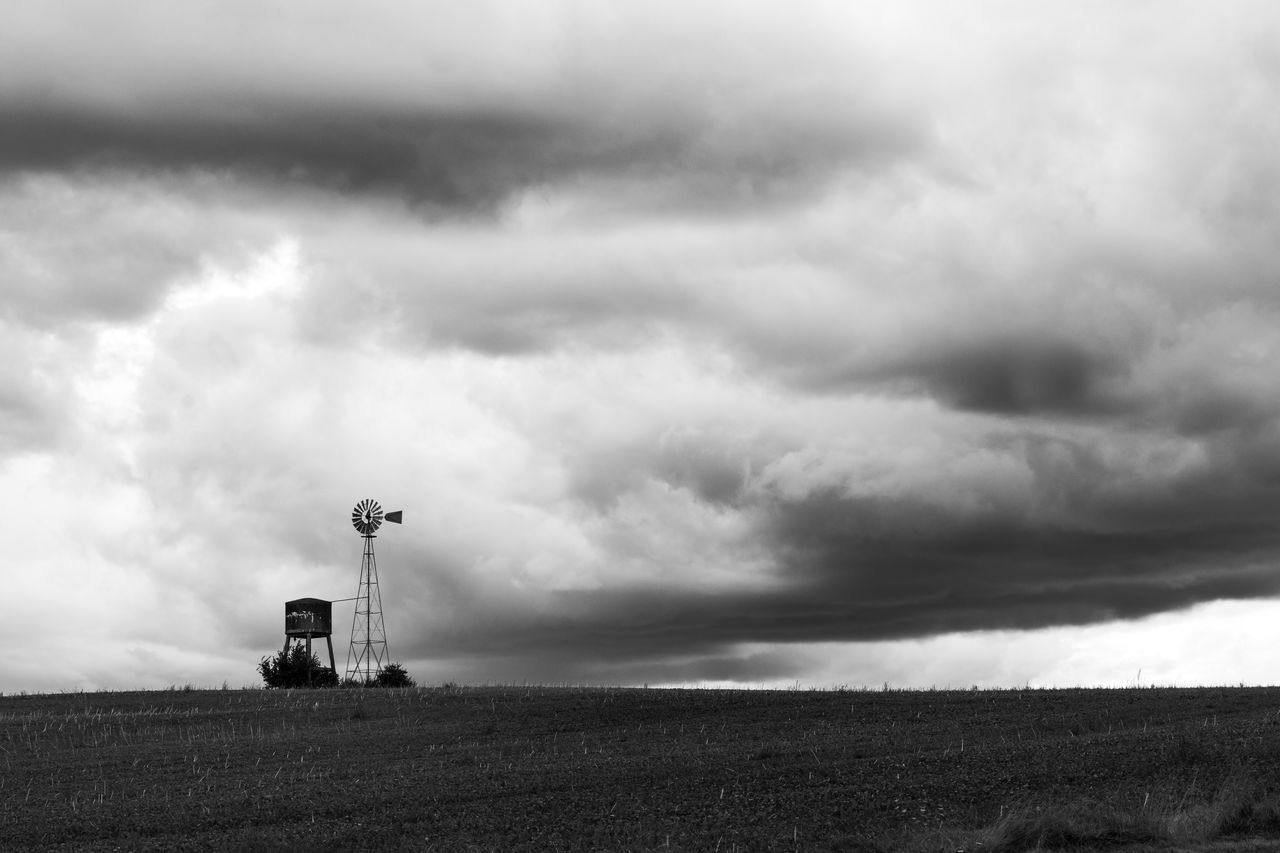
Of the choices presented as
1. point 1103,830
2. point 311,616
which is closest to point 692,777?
point 1103,830

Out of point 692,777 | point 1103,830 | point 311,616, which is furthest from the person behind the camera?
point 311,616

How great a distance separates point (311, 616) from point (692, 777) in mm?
81249

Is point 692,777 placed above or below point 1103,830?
above

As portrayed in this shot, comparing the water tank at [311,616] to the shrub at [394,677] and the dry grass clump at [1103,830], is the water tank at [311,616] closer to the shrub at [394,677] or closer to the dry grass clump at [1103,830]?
the shrub at [394,677]

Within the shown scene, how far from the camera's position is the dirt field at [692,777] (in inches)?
1168

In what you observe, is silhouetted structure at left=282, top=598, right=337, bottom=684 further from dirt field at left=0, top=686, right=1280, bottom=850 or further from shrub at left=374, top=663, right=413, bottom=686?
dirt field at left=0, top=686, right=1280, bottom=850

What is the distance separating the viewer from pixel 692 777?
3819 centimetres

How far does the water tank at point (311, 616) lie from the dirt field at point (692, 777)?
48.8m

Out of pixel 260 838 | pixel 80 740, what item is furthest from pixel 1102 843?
pixel 80 740

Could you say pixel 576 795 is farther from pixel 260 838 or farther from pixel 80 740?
pixel 80 740

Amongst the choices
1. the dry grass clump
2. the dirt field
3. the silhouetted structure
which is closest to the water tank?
the silhouetted structure

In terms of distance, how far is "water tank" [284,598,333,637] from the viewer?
11450 cm

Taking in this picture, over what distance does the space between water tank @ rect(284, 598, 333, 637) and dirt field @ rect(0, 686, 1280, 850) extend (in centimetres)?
4880

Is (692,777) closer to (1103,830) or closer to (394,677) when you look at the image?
(1103,830)
